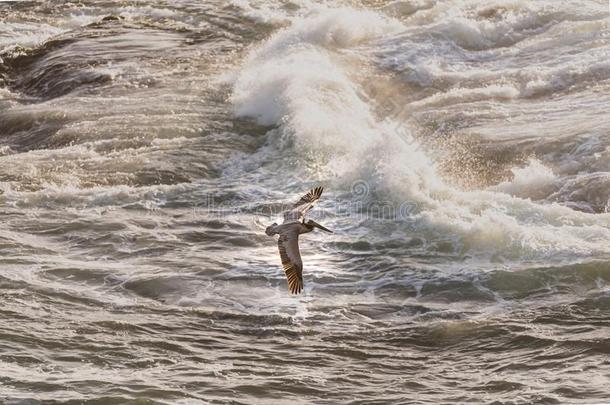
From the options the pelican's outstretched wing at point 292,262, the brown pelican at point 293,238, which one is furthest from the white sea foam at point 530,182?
the pelican's outstretched wing at point 292,262

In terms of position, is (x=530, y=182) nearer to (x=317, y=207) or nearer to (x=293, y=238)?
(x=317, y=207)

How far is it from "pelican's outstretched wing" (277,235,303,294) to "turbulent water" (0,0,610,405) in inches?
40.5

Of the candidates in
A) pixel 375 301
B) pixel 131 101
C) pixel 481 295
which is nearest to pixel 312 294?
pixel 375 301

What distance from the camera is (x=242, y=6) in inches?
749

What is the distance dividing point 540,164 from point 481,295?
3031 mm

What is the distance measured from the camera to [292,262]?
22.8 feet

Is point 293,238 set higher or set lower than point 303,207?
lower

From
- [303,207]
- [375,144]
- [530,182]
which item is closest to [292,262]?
[303,207]

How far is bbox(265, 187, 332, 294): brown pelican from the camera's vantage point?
6723 millimetres

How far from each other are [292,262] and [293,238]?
395mm

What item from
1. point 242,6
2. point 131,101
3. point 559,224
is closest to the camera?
point 559,224

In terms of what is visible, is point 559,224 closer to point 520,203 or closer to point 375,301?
point 520,203

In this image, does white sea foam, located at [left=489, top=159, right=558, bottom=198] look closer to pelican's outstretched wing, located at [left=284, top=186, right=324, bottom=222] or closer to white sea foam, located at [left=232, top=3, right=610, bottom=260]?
white sea foam, located at [left=232, top=3, right=610, bottom=260]

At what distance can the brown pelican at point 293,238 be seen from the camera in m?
6.72
